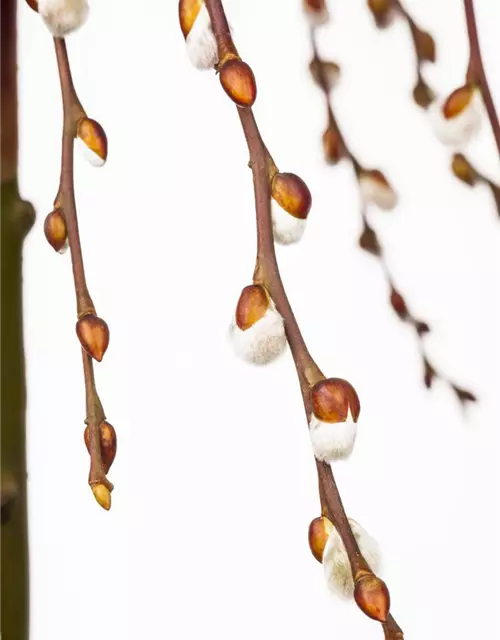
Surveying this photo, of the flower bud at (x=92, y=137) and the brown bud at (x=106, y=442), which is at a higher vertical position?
the flower bud at (x=92, y=137)

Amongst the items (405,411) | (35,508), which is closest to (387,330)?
(405,411)

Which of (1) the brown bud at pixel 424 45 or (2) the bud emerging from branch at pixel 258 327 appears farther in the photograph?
(1) the brown bud at pixel 424 45

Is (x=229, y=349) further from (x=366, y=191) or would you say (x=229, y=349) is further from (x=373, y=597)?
(x=373, y=597)

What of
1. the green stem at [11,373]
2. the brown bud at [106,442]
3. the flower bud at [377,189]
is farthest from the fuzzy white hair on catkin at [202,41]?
the green stem at [11,373]

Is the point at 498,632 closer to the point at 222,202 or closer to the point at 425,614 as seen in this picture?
the point at 425,614

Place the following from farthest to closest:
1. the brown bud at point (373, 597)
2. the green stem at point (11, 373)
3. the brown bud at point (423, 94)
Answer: the green stem at point (11, 373) → the brown bud at point (423, 94) → the brown bud at point (373, 597)

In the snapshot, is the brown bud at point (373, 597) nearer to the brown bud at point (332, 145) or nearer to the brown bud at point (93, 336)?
the brown bud at point (93, 336)

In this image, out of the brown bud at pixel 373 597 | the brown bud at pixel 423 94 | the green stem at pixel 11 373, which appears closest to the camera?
the brown bud at pixel 373 597

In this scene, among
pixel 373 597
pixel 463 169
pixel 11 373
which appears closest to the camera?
pixel 373 597

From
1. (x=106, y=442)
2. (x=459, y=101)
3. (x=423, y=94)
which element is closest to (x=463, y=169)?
(x=423, y=94)
